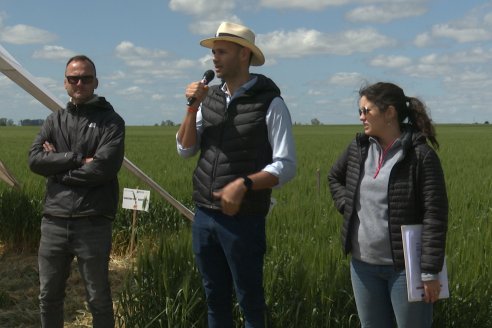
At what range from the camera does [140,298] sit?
3.62 meters

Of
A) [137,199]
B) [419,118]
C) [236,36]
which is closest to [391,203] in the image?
[419,118]

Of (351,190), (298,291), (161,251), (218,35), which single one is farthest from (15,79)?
(351,190)

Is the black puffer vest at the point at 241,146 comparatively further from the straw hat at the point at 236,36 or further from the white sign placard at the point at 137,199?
the white sign placard at the point at 137,199

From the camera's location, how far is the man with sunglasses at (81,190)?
3.29 metres

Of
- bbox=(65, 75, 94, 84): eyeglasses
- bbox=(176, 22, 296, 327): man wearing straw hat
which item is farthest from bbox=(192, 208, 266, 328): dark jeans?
bbox=(65, 75, 94, 84): eyeglasses

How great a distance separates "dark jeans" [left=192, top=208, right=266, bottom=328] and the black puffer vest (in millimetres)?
71

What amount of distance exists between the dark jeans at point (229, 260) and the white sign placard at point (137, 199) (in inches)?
92.1

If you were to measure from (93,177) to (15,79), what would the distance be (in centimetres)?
185

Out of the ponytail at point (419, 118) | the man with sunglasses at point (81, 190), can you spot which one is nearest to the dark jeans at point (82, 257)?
the man with sunglasses at point (81, 190)

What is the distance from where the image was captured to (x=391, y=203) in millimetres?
2520

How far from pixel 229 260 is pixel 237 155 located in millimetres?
491

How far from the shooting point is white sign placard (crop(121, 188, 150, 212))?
5.26m

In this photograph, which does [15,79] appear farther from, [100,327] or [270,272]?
[270,272]

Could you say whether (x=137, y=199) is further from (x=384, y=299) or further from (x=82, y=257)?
(x=384, y=299)
